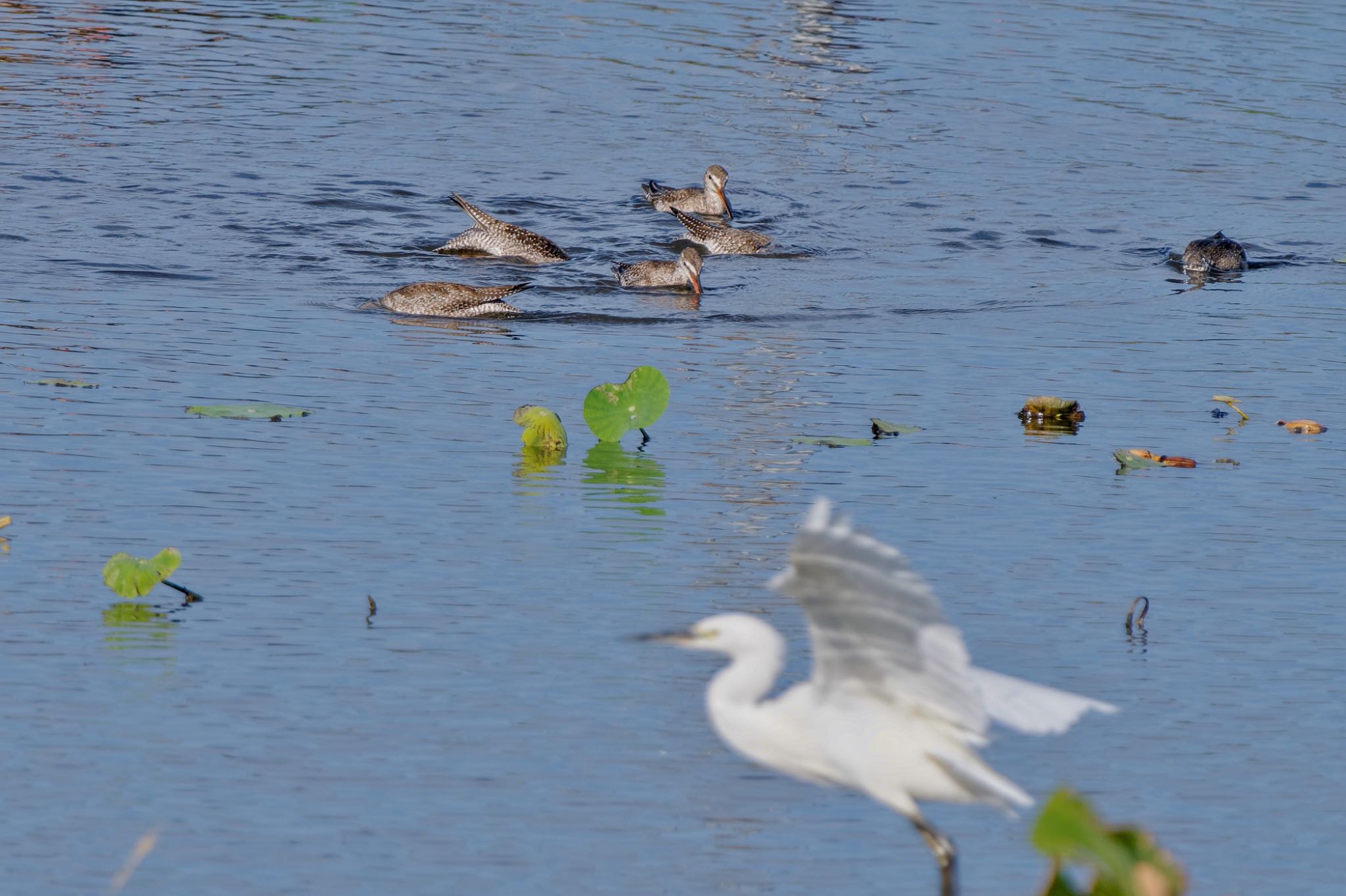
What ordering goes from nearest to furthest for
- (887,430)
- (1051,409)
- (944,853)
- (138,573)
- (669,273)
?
(944,853) → (138,573) → (887,430) → (1051,409) → (669,273)

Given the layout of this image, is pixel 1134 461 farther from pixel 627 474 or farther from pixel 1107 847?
pixel 1107 847

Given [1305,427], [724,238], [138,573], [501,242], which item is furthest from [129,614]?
[724,238]

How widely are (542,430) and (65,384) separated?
98.5 inches

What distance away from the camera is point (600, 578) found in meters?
7.72

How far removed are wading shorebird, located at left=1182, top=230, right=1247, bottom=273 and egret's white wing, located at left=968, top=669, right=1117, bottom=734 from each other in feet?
33.8

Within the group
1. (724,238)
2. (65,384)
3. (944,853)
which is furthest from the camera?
(724,238)

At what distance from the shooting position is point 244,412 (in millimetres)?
9602

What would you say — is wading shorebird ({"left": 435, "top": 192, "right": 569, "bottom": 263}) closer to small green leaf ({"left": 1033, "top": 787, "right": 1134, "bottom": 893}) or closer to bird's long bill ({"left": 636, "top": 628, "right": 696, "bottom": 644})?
bird's long bill ({"left": 636, "top": 628, "right": 696, "bottom": 644})

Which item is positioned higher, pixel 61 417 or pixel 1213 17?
pixel 1213 17

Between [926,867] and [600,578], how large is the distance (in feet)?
7.88

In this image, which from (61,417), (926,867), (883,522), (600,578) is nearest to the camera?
(926,867)

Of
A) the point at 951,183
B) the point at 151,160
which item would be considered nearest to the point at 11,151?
the point at 151,160

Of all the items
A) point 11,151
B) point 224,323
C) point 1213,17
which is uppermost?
point 1213,17

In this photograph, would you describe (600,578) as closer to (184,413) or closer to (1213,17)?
(184,413)
